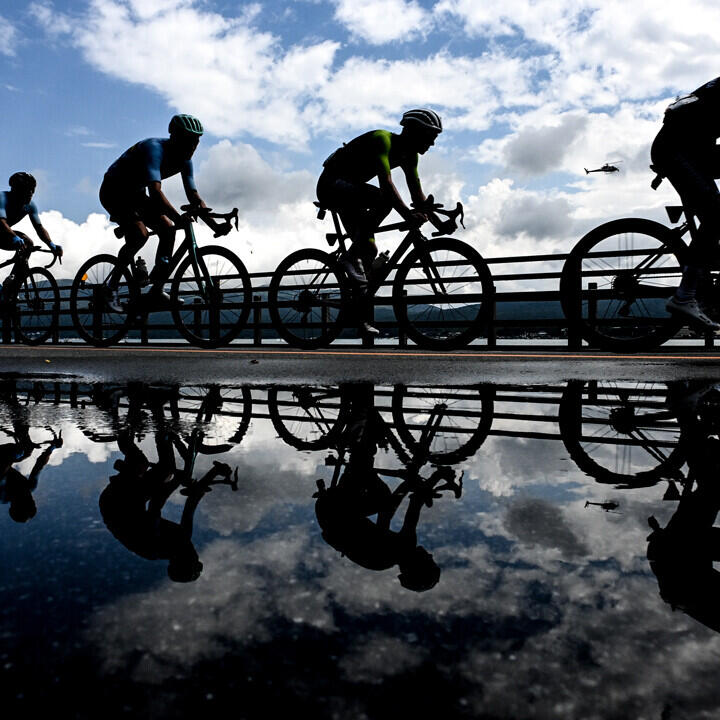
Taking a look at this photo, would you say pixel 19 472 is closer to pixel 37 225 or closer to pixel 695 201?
pixel 695 201

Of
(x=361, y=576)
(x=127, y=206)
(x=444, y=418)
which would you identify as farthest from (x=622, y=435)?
(x=127, y=206)

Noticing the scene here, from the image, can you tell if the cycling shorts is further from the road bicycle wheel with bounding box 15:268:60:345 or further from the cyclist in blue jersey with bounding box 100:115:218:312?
the road bicycle wheel with bounding box 15:268:60:345

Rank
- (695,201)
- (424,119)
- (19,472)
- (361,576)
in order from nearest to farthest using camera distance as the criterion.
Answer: (361,576) → (19,472) → (695,201) → (424,119)

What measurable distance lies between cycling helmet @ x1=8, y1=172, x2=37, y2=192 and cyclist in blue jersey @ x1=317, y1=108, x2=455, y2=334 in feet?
21.1

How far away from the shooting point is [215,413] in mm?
3246

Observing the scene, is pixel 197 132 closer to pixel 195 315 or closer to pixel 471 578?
pixel 195 315

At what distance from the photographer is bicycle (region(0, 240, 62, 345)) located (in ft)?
41.1

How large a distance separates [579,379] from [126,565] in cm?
407

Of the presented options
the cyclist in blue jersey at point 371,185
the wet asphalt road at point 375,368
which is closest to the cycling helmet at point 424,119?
the cyclist in blue jersey at point 371,185

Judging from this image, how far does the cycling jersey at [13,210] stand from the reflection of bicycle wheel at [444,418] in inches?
379

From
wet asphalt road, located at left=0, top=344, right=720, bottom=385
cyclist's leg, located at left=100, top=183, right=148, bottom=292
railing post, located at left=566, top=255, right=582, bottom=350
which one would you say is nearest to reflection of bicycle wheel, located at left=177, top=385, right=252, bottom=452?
wet asphalt road, located at left=0, top=344, right=720, bottom=385

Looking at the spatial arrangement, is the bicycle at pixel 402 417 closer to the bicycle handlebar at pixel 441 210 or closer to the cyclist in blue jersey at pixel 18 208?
the bicycle handlebar at pixel 441 210

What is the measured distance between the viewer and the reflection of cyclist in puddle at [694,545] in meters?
1.04

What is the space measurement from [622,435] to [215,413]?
181 cm
